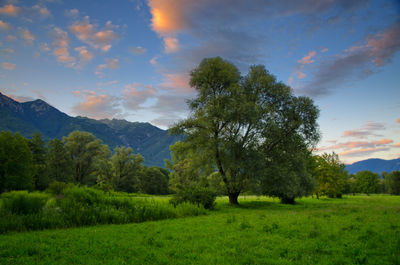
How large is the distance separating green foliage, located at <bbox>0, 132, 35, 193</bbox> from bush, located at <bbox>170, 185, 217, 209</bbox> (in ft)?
128

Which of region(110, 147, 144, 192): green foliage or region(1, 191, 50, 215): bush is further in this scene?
region(110, 147, 144, 192): green foliage

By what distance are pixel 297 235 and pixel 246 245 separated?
10.3 feet

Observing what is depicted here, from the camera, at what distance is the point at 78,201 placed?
51.9 ft

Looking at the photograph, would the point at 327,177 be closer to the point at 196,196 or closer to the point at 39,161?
the point at 196,196

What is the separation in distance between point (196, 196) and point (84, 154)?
59849 millimetres

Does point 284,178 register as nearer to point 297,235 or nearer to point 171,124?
point 171,124

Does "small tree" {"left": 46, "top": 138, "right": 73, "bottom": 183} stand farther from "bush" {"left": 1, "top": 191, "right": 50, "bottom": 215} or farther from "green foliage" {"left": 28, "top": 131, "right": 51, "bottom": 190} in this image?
"bush" {"left": 1, "top": 191, "right": 50, "bottom": 215}

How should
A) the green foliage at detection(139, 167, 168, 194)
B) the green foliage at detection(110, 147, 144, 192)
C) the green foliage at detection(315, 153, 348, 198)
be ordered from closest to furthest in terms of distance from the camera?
the green foliage at detection(315, 153, 348, 198) < the green foliage at detection(110, 147, 144, 192) < the green foliage at detection(139, 167, 168, 194)

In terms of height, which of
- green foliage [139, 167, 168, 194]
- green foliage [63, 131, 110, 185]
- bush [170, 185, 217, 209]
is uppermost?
green foliage [63, 131, 110, 185]

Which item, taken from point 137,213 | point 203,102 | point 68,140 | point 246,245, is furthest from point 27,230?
point 68,140

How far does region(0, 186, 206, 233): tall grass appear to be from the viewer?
40.6 ft

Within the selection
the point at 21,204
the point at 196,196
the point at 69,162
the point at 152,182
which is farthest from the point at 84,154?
the point at 21,204

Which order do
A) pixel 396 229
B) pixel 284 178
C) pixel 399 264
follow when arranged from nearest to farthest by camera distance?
pixel 399 264, pixel 396 229, pixel 284 178

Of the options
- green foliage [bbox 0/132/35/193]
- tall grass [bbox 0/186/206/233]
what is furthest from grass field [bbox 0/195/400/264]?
green foliage [bbox 0/132/35/193]
